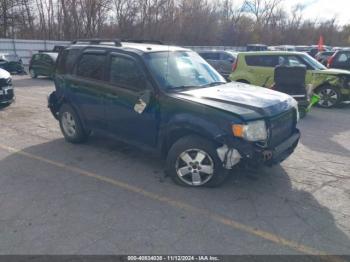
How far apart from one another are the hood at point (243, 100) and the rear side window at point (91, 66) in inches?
62.3

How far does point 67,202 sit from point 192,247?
65.8 inches

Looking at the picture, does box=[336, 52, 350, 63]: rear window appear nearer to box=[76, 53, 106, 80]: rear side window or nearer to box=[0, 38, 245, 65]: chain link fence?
box=[76, 53, 106, 80]: rear side window

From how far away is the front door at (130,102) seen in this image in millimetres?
4281

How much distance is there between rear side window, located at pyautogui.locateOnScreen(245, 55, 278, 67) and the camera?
10219 mm

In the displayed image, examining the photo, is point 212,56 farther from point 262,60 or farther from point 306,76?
point 306,76

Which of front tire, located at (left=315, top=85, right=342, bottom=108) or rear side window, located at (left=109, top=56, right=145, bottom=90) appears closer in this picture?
rear side window, located at (left=109, top=56, right=145, bottom=90)

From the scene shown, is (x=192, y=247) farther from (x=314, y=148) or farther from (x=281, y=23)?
(x=281, y=23)

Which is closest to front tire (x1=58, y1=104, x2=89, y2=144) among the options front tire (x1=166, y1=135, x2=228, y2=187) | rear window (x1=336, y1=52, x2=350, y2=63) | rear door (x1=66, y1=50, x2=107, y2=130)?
rear door (x1=66, y1=50, x2=107, y2=130)

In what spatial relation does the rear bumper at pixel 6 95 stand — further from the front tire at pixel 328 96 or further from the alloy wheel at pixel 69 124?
the front tire at pixel 328 96

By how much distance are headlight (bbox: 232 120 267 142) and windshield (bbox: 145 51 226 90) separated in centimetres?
119

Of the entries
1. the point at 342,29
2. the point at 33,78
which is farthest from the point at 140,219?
the point at 342,29

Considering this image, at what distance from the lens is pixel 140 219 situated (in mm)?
3334

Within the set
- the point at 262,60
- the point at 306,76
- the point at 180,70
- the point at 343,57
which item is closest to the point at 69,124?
the point at 180,70

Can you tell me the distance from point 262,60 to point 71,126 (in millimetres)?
7172
